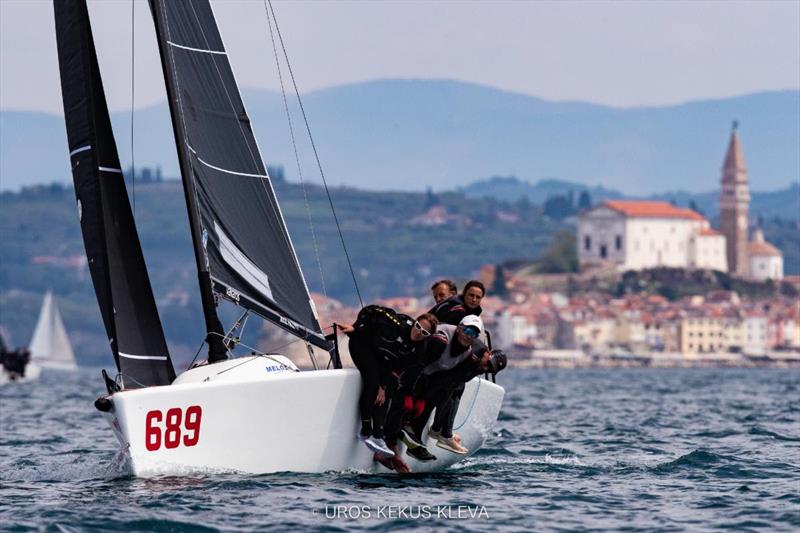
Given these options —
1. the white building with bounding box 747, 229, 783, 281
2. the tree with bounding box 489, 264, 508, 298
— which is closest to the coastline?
the tree with bounding box 489, 264, 508, 298

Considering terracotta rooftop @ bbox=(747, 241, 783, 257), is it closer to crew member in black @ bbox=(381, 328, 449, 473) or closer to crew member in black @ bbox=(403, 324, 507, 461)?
crew member in black @ bbox=(403, 324, 507, 461)

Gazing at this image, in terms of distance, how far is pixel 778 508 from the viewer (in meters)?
12.3

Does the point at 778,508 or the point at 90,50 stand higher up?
the point at 90,50

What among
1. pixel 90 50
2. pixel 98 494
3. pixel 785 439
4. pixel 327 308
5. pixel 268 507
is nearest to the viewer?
pixel 268 507

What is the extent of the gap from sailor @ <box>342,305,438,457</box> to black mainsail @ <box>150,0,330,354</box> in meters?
0.52

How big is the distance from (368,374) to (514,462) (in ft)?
9.22

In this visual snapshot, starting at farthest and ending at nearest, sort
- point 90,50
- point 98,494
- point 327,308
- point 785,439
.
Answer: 1. point 327,308
2. point 785,439
3. point 90,50
4. point 98,494

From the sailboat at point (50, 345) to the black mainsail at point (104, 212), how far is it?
10847 centimetres

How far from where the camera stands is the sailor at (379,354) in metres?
13.5

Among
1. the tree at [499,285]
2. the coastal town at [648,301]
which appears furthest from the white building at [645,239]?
the tree at [499,285]

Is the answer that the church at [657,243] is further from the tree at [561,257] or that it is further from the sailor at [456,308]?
the sailor at [456,308]

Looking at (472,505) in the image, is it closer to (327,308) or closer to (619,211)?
(327,308)

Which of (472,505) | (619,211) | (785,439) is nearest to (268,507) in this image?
(472,505)

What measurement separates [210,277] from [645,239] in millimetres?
175009
